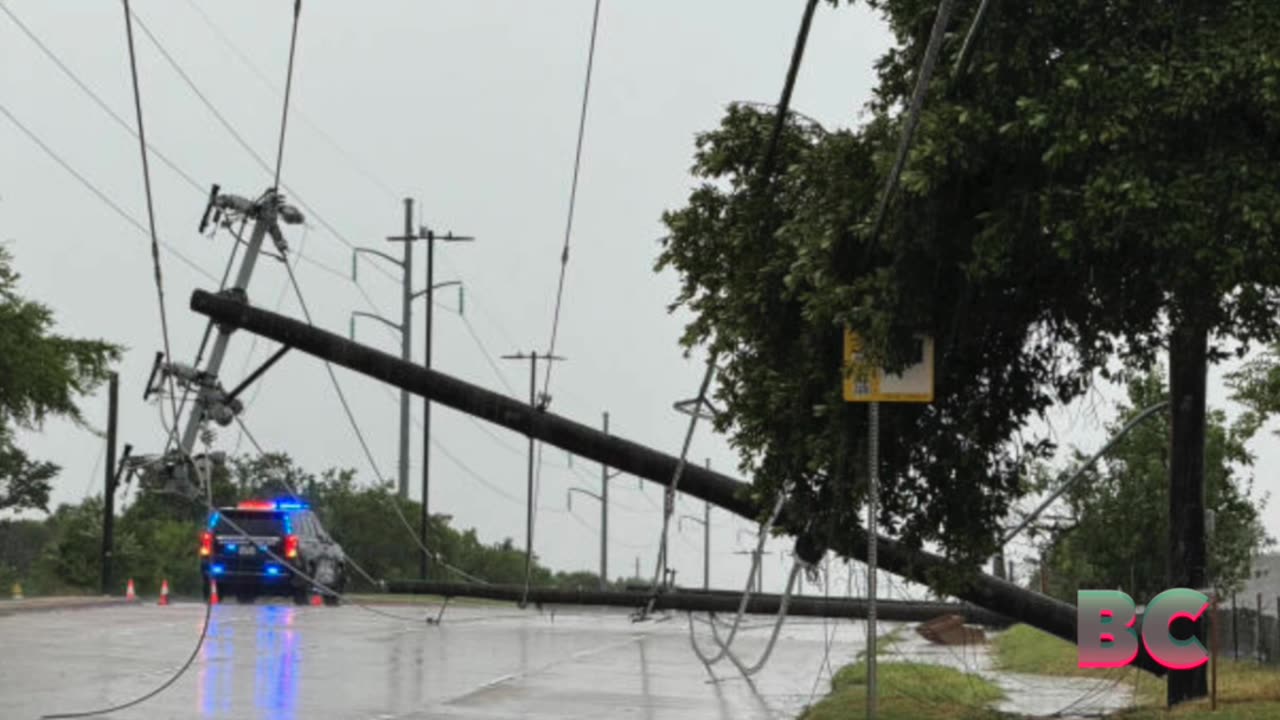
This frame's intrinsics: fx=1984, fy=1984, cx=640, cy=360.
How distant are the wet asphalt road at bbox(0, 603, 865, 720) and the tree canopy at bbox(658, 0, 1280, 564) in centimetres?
363

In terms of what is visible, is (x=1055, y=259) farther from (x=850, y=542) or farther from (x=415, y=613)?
(x=415, y=613)

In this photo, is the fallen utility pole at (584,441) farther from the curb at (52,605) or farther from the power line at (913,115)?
the curb at (52,605)

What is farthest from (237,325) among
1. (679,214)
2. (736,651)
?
(736,651)

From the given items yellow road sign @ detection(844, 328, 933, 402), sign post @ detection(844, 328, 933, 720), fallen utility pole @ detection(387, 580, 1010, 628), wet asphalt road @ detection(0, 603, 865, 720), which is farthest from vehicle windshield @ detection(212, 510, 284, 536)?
yellow road sign @ detection(844, 328, 933, 402)

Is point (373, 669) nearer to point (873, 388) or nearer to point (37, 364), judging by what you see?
point (873, 388)

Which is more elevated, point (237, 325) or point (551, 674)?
point (237, 325)

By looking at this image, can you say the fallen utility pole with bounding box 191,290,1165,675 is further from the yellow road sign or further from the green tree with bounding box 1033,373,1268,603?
the green tree with bounding box 1033,373,1268,603

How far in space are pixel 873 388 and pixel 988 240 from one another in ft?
3.86

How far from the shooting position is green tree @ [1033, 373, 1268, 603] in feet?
115

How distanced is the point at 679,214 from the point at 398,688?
6076 millimetres

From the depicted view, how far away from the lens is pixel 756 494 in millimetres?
14133

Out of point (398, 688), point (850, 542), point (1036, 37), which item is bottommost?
point (398, 688)

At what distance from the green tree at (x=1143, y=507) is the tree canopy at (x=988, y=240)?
21.4 m

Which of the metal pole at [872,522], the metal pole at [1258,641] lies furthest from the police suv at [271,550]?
the metal pole at [872,522]
